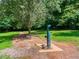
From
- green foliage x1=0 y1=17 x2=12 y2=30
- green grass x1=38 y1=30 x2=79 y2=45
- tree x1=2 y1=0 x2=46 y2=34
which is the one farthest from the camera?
green foliage x1=0 y1=17 x2=12 y2=30

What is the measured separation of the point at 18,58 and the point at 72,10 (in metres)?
23.1

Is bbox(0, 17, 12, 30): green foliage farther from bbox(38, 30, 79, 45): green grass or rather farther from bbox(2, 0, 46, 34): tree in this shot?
bbox(2, 0, 46, 34): tree

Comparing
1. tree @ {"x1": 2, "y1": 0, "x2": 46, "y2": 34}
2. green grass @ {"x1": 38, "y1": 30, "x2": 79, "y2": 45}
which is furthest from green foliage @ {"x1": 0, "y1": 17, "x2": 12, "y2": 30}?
tree @ {"x1": 2, "y1": 0, "x2": 46, "y2": 34}

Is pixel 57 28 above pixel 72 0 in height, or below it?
below

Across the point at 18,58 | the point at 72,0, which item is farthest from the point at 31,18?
the point at 72,0

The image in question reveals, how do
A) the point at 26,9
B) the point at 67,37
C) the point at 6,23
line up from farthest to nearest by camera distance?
the point at 6,23
the point at 26,9
the point at 67,37

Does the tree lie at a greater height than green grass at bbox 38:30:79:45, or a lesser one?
greater

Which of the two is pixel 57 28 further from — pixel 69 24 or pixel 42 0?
pixel 42 0

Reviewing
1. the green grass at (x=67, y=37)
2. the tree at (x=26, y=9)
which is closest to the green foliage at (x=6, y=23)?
the green grass at (x=67, y=37)

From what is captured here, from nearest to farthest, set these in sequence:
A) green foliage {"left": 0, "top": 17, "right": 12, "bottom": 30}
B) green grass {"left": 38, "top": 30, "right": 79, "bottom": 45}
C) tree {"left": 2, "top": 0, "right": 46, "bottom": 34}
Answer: green grass {"left": 38, "top": 30, "right": 79, "bottom": 45}, tree {"left": 2, "top": 0, "right": 46, "bottom": 34}, green foliage {"left": 0, "top": 17, "right": 12, "bottom": 30}

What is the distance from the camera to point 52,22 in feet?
150

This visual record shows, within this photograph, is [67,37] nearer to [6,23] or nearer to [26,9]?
[26,9]

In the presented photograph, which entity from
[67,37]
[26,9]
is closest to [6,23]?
[26,9]

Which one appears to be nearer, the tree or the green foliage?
the tree
